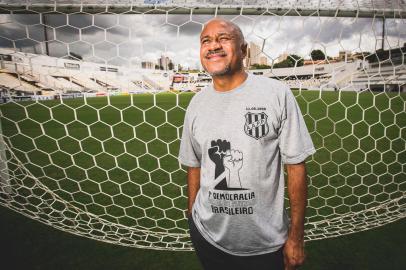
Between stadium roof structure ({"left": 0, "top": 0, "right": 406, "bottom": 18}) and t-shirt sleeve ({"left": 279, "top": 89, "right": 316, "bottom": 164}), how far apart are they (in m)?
0.85

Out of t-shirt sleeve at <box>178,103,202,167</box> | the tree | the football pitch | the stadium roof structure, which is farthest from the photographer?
the football pitch

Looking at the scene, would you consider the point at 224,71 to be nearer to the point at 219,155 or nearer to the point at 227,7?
the point at 219,155

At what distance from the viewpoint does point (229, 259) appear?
1.04 m

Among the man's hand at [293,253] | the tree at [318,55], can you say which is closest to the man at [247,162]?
the man's hand at [293,253]

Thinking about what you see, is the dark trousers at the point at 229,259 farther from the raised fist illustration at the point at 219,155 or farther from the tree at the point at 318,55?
the tree at the point at 318,55

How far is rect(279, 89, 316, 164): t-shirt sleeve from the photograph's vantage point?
97cm

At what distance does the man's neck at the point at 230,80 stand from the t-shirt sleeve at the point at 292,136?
18 centimetres

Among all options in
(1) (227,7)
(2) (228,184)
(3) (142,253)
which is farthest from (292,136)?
(3) (142,253)

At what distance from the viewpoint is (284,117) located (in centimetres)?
99

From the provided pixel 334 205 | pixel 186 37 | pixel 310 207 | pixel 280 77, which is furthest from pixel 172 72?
pixel 334 205

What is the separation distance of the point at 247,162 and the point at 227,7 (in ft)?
3.30

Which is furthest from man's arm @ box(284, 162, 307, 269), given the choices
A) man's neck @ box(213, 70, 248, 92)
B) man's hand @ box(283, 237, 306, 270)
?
man's neck @ box(213, 70, 248, 92)

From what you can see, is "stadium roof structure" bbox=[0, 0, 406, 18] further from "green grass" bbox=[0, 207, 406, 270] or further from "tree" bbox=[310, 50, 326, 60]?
"green grass" bbox=[0, 207, 406, 270]

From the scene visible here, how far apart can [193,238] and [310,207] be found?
1.41m
